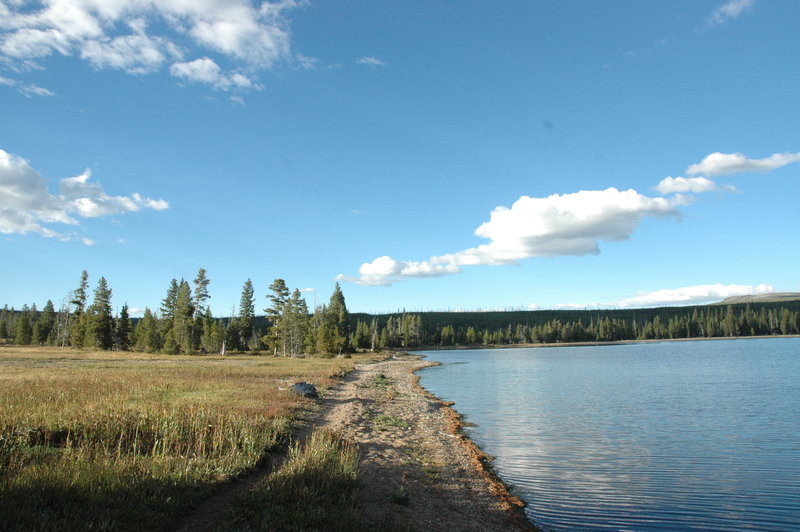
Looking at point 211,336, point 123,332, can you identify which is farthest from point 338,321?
point 123,332

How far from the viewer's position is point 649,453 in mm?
19438

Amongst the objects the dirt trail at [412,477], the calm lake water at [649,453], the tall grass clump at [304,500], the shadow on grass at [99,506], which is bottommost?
the calm lake water at [649,453]

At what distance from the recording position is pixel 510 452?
66.6 ft

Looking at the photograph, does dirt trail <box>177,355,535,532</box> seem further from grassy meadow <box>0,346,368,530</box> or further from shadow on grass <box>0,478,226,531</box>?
grassy meadow <box>0,346,368,530</box>

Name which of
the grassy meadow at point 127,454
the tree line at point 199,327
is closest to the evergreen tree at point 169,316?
the tree line at point 199,327

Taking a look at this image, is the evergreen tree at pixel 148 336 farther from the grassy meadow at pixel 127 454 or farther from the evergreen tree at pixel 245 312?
the grassy meadow at pixel 127 454

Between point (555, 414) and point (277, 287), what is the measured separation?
6157 cm

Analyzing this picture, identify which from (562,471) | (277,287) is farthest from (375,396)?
(277,287)

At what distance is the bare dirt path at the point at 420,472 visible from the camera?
11984 millimetres

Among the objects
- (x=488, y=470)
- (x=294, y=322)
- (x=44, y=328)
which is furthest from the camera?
(x=44, y=328)

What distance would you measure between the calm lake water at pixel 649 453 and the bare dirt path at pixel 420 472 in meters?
1.17

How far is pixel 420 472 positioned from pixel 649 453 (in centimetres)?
1020

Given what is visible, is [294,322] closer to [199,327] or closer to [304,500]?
[199,327]

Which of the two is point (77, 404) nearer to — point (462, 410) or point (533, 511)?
point (533, 511)
